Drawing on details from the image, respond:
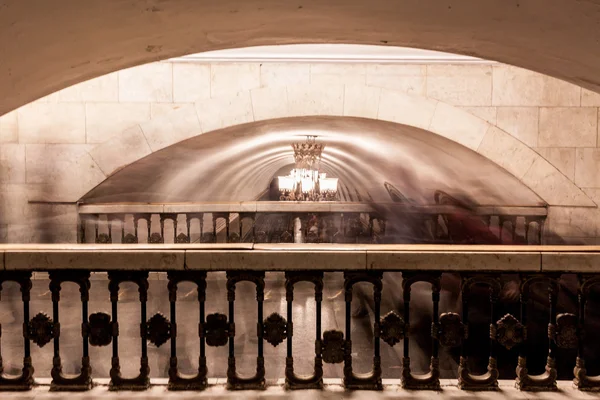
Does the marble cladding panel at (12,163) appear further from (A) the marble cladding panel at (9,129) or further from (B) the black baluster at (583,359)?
(B) the black baluster at (583,359)

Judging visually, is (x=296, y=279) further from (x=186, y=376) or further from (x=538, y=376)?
(x=538, y=376)

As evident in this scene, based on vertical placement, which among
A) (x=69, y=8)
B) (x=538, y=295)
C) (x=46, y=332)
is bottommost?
(x=538, y=295)

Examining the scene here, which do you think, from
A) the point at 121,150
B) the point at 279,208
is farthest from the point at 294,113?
the point at 121,150

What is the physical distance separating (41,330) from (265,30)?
6.40 ft

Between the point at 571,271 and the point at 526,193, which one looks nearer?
the point at 571,271

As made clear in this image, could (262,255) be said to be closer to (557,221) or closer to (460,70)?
(460,70)

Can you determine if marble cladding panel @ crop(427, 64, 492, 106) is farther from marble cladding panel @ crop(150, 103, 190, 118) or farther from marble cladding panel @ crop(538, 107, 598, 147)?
marble cladding panel @ crop(150, 103, 190, 118)

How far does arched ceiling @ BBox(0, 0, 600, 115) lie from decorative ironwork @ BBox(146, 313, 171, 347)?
4.69ft

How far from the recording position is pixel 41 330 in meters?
2.65

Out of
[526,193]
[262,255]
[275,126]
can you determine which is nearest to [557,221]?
[526,193]

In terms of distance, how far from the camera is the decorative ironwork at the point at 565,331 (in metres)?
2.66

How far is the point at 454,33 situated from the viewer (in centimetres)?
266

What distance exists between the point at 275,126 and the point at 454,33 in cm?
581

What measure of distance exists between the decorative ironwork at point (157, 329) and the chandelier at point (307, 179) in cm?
756
